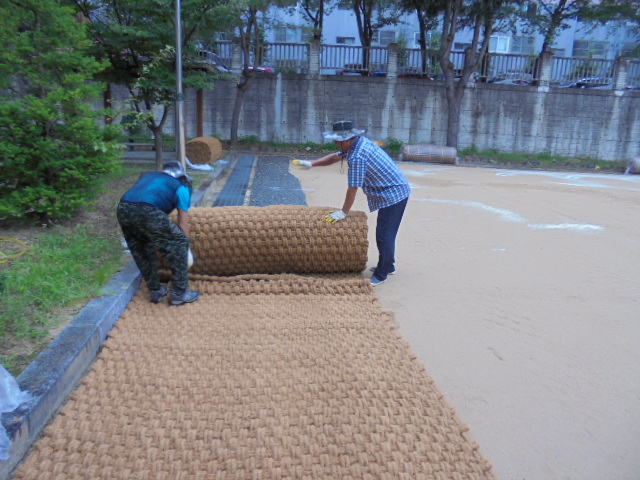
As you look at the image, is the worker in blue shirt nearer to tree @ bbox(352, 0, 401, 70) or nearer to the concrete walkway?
the concrete walkway

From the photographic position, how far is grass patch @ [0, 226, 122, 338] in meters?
3.05

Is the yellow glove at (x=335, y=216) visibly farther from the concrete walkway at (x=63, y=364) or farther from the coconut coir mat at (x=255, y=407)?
the concrete walkway at (x=63, y=364)

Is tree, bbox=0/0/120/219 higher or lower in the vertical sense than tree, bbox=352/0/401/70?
lower

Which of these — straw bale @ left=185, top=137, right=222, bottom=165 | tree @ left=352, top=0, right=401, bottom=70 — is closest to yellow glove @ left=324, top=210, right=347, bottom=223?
straw bale @ left=185, top=137, right=222, bottom=165

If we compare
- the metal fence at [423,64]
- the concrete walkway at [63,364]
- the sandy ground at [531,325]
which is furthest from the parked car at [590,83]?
the concrete walkway at [63,364]

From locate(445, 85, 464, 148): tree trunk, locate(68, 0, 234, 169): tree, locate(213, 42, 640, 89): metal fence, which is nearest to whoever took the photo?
locate(68, 0, 234, 169): tree

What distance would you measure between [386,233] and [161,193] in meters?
1.96

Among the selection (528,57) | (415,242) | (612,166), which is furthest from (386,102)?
(415,242)

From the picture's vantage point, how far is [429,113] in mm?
18375

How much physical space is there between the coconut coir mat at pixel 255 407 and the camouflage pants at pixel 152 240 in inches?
10.6

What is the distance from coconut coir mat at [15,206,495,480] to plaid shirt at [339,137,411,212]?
1219 mm

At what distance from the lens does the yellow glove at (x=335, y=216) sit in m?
4.38

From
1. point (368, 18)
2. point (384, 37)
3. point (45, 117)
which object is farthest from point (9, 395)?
point (384, 37)

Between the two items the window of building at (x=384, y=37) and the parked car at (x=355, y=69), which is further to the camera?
the window of building at (x=384, y=37)
